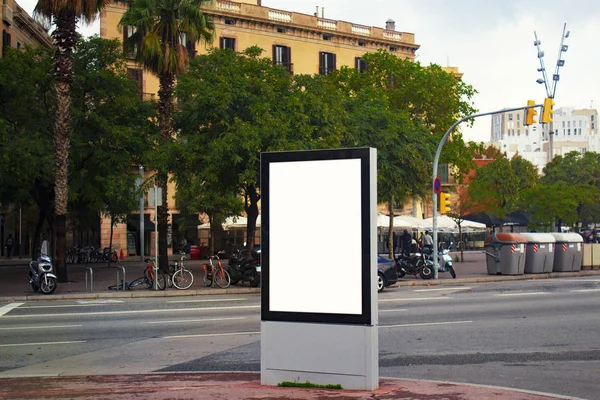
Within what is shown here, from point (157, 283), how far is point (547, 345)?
48.4 feet

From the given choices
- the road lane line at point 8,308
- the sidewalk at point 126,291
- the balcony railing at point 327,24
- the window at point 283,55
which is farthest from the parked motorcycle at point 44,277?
the balcony railing at point 327,24

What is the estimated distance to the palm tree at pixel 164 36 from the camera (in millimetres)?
31219

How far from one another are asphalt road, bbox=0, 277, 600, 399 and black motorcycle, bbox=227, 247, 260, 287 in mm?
3599

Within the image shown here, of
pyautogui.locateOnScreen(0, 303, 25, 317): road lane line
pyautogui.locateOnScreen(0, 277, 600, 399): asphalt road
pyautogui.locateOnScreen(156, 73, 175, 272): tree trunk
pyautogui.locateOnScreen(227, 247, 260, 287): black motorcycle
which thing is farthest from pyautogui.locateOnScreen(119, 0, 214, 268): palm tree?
pyautogui.locateOnScreen(0, 277, 600, 399): asphalt road

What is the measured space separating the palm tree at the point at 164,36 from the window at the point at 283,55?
3008 cm

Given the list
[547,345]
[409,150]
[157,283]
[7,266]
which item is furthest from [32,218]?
[547,345]

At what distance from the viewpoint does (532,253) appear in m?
32.0

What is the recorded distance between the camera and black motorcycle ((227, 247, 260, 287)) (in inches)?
1014

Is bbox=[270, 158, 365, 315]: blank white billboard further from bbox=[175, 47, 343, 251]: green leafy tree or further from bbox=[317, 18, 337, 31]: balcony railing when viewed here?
bbox=[317, 18, 337, 31]: balcony railing

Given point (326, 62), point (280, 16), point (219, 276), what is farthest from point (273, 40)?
point (219, 276)

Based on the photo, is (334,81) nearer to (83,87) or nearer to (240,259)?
(83,87)

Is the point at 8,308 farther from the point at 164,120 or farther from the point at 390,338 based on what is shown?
the point at 164,120

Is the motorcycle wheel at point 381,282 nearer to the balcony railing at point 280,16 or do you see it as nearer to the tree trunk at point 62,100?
the tree trunk at point 62,100

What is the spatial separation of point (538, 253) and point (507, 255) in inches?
68.3
